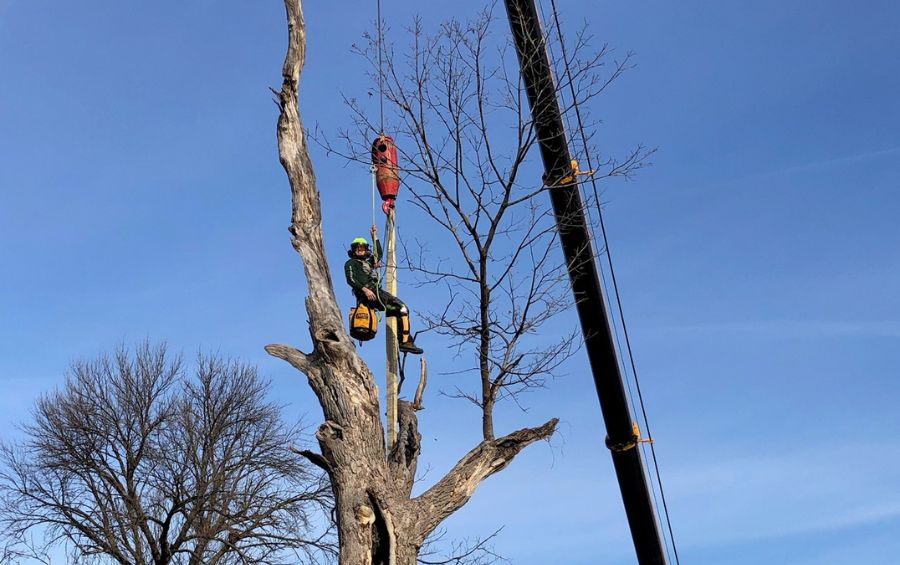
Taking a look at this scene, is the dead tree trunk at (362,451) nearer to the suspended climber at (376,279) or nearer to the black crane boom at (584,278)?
the suspended climber at (376,279)

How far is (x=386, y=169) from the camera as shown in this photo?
32.3 ft

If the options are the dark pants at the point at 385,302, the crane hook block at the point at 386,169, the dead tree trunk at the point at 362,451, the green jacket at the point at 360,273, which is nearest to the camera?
the dead tree trunk at the point at 362,451

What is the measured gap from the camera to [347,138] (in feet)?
30.5

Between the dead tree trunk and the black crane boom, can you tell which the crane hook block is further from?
the black crane boom

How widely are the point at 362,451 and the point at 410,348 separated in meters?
2.15

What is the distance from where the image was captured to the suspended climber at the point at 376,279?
9656 millimetres

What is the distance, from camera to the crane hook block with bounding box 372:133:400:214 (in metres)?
9.45

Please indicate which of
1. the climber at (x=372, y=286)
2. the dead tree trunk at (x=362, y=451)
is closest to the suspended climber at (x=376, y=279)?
the climber at (x=372, y=286)

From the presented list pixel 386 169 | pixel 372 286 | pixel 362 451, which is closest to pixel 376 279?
pixel 372 286

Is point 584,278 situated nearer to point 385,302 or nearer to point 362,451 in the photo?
point 385,302

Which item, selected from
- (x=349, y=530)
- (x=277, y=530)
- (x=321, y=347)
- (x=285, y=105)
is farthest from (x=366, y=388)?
(x=277, y=530)

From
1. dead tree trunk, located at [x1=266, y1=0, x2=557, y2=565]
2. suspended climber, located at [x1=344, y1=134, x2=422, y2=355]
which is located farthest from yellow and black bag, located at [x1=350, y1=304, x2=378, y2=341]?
dead tree trunk, located at [x1=266, y1=0, x2=557, y2=565]

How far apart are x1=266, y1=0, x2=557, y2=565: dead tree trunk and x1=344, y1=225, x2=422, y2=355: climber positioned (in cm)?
119

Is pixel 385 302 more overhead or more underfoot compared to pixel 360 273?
more underfoot
